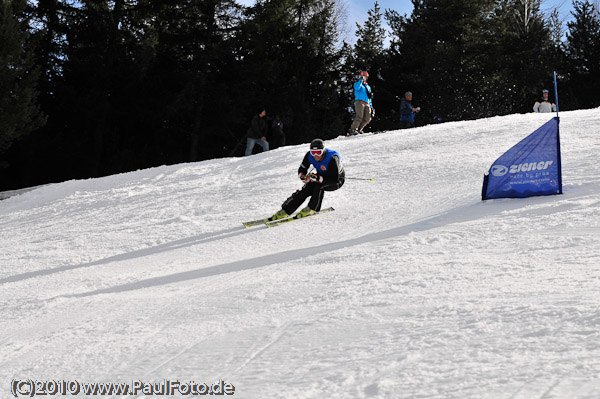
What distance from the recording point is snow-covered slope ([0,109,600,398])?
305 cm

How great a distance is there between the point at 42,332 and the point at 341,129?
2805 cm

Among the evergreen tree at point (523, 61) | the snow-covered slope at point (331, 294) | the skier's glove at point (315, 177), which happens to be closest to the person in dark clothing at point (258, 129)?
the snow-covered slope at point (331, 294)

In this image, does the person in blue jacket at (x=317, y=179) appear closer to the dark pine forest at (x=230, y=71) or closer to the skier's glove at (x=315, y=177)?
the skier's glove at (x=315, y=177)

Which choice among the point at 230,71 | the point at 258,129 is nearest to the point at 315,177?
the point at 258,129

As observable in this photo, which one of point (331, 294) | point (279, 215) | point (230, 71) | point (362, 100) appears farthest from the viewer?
point (230, 71)

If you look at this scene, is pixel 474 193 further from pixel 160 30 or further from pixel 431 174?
pixel 160 30

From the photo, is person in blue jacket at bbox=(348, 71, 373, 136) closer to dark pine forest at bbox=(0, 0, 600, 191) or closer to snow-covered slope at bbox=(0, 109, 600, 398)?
snow-covered slope at bbox=(0, 109, 600, 398)

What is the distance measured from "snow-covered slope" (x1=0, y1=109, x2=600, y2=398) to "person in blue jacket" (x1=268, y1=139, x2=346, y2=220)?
309 millimetres

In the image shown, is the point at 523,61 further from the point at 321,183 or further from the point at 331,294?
the point at 331,294

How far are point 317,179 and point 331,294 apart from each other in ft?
13.4

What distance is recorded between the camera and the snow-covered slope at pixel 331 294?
3055 mm

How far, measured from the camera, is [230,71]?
28047 millimetres

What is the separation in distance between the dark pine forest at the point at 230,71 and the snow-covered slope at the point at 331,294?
1470 cm

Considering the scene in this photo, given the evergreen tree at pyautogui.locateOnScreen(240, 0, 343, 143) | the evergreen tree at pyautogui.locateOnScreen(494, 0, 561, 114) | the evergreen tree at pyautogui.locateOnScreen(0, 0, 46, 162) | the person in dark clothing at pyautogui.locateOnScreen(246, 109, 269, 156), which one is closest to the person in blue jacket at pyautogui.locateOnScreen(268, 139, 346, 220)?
the person in dark clothing at pyautogui.locateOnScreen(246, 109, 269, 156)
